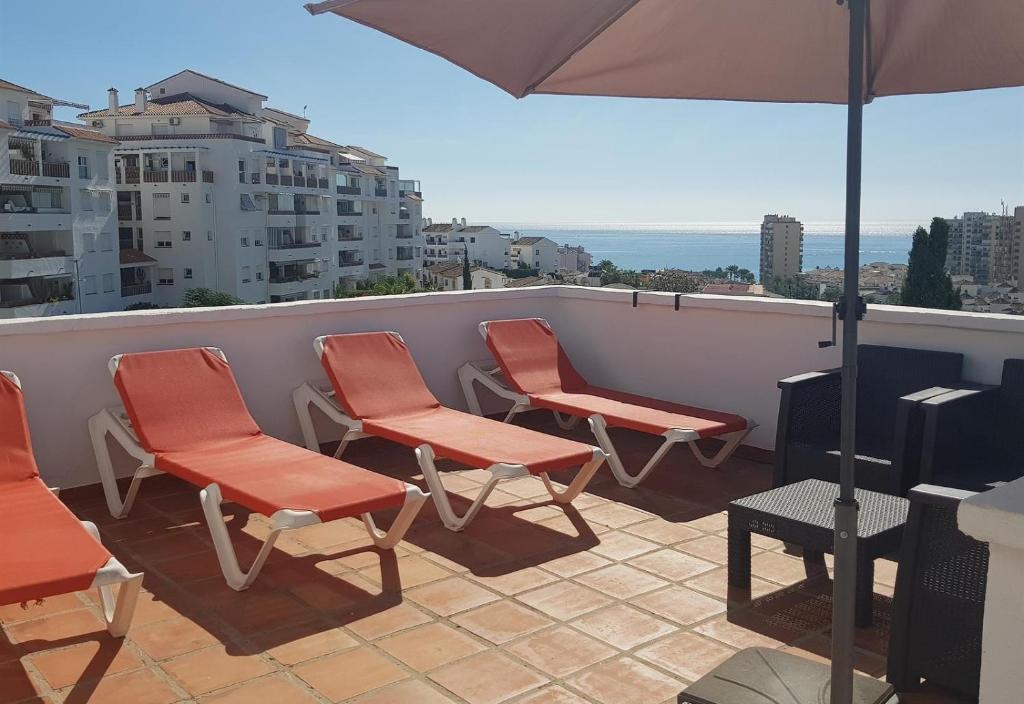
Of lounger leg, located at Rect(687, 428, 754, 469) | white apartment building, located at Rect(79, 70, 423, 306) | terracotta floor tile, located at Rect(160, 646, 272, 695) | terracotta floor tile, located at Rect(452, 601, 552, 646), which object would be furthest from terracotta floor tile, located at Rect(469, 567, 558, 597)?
white apartment building, located at Rect(79, 70, 423, 306)

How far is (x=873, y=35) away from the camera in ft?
9.91

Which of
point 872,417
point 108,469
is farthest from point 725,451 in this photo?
point 108,469

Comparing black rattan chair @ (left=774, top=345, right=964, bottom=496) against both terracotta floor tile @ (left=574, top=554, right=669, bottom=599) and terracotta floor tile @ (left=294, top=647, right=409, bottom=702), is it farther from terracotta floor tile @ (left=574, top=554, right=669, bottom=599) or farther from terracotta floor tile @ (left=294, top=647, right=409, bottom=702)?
terracotta floor tile @ (left=294, top=647, right=409, bottom=702)

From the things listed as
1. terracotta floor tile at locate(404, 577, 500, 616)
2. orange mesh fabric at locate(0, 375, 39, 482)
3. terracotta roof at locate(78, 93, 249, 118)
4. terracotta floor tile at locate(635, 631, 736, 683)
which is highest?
terracotta roof at locate(78, 93, 249, 118)

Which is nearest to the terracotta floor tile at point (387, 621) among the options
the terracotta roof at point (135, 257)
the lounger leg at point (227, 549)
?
the lounger leg at point (227, 549)

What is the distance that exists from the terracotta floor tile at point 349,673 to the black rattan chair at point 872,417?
214cm

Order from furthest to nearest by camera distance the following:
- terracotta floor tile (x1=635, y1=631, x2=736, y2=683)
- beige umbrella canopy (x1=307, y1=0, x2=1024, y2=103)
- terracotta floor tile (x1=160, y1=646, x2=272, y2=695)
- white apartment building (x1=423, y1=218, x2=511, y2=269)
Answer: white apartment building (x1=423, y1=218, x2=511, y2=269)
terracotta floor tile (x1=635, y1=631, x2=736, y2=683)
terracotta floor tile (x1=160, y1=646, x2=272, y2=695)
beige umbrella canopy (x1=307, y1=0, x2=1024, y2=103)

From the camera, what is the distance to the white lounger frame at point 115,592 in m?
2.84

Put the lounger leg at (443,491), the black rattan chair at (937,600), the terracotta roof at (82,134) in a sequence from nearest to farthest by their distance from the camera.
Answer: the black rattan chair at (937,600) < the lounger leg at (443,491) < the terracotta roof at (82,134)

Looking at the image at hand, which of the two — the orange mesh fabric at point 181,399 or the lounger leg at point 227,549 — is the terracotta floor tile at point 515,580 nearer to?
the lounger leg at point 227,549

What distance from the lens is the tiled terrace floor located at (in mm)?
2873

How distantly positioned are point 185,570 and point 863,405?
3243 millimetres

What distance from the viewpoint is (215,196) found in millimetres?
64125

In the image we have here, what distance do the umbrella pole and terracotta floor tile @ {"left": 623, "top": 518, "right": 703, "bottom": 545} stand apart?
2.00m
